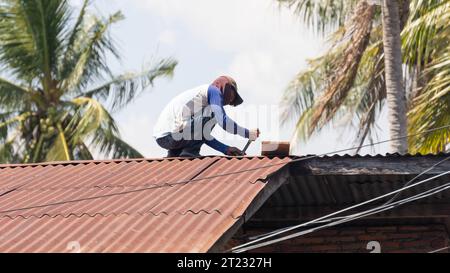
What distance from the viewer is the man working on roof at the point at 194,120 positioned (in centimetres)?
1032

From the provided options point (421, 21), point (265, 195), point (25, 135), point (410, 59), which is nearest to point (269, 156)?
point (265, 195)

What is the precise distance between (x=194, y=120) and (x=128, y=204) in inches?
74.1

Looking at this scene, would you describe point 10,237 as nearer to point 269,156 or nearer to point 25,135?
point 269,156

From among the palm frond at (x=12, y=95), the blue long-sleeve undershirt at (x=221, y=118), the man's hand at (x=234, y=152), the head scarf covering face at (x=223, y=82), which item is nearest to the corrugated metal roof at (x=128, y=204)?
the blue long-sleeve undershirt at (x=221, y=118)

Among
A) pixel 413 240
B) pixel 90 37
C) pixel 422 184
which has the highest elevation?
pixel 90 37

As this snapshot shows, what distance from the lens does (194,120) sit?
1034 centimetres

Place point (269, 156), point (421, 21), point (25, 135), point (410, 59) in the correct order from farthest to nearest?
point (25, 135)
point (410, 59)
point (421, 21)
point (269, 156)

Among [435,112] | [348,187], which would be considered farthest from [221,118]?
[435,112]

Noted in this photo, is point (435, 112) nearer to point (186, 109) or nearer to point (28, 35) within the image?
point (186, 109)

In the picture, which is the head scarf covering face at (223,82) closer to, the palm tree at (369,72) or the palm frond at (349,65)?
the palm tree at (369,72)

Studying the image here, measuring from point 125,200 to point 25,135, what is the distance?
44.9ft

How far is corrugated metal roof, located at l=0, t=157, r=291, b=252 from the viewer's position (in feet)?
25.6

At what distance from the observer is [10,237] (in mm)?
8266
